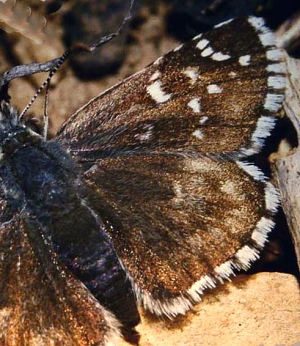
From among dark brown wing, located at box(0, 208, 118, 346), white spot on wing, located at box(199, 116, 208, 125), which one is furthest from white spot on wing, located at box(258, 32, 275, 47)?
dark brown wing, located at box(0, 208, 118, 346)

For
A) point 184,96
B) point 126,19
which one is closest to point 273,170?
point 184,96

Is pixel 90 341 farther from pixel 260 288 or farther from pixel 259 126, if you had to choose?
pixel 259 126

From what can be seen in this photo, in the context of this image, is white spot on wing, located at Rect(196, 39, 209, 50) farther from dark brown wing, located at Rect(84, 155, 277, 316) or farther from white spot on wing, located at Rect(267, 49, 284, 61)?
dark brown wing, located at Rect(84, 155, 277, 316)

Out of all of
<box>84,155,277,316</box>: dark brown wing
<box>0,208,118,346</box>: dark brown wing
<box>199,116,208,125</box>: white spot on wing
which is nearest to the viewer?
<box>0,208,118,346</box>: dark brown wing

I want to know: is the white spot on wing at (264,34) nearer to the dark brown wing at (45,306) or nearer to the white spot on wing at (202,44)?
the white spot on wing at (202,44)

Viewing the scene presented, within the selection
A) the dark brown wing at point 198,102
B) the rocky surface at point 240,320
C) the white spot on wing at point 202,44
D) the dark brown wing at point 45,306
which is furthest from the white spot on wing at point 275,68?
the dark brown wing at point 45,306

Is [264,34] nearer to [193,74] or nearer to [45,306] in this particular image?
[193,74]

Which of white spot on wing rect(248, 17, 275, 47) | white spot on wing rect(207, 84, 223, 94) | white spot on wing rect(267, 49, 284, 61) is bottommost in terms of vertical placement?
white spot on wing rect(267, 49, 284, 61)

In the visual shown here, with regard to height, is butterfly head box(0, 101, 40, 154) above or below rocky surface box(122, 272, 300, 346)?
above
